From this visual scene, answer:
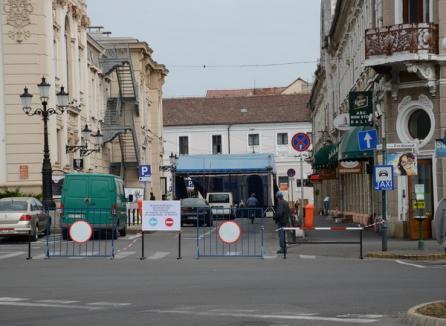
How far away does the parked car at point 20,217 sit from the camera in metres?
32.9

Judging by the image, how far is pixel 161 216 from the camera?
26094 millimetres

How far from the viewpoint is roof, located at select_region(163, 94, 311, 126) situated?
106250 millimetres

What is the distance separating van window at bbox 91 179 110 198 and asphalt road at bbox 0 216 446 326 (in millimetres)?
9661

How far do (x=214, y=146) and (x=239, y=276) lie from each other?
287 ft

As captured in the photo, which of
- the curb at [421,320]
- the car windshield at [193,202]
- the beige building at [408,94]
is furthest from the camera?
the car windshield at [193,202]

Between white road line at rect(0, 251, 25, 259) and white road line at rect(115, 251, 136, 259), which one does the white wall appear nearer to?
white road line at rect(115, 251, 136, 259)

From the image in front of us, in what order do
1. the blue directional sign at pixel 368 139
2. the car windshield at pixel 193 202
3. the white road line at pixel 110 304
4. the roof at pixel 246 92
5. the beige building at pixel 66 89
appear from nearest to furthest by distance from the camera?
1. the white road line at pixel 110 304
2. the blue directional sign at pixel 368 139
3. the beige building at pixel 66 89
4. the car windshield at pixel 193 202
5. the roof at pixel 246 92

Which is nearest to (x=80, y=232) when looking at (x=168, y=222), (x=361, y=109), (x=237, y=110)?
(x=168, y=222)

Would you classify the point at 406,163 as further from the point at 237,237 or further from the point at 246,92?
the point at 246,92

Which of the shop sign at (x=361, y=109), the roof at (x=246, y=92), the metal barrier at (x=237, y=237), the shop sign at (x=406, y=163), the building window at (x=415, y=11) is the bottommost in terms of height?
the metal barrier at (x=237, y=237)

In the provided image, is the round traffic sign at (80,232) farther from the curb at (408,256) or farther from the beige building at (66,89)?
the beige building at (66,89)

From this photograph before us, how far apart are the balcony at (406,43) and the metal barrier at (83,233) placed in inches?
391

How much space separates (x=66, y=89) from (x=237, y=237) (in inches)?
Result: 1165

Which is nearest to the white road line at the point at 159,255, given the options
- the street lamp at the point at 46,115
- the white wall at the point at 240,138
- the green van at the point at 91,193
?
the green van at the point at 91,193
